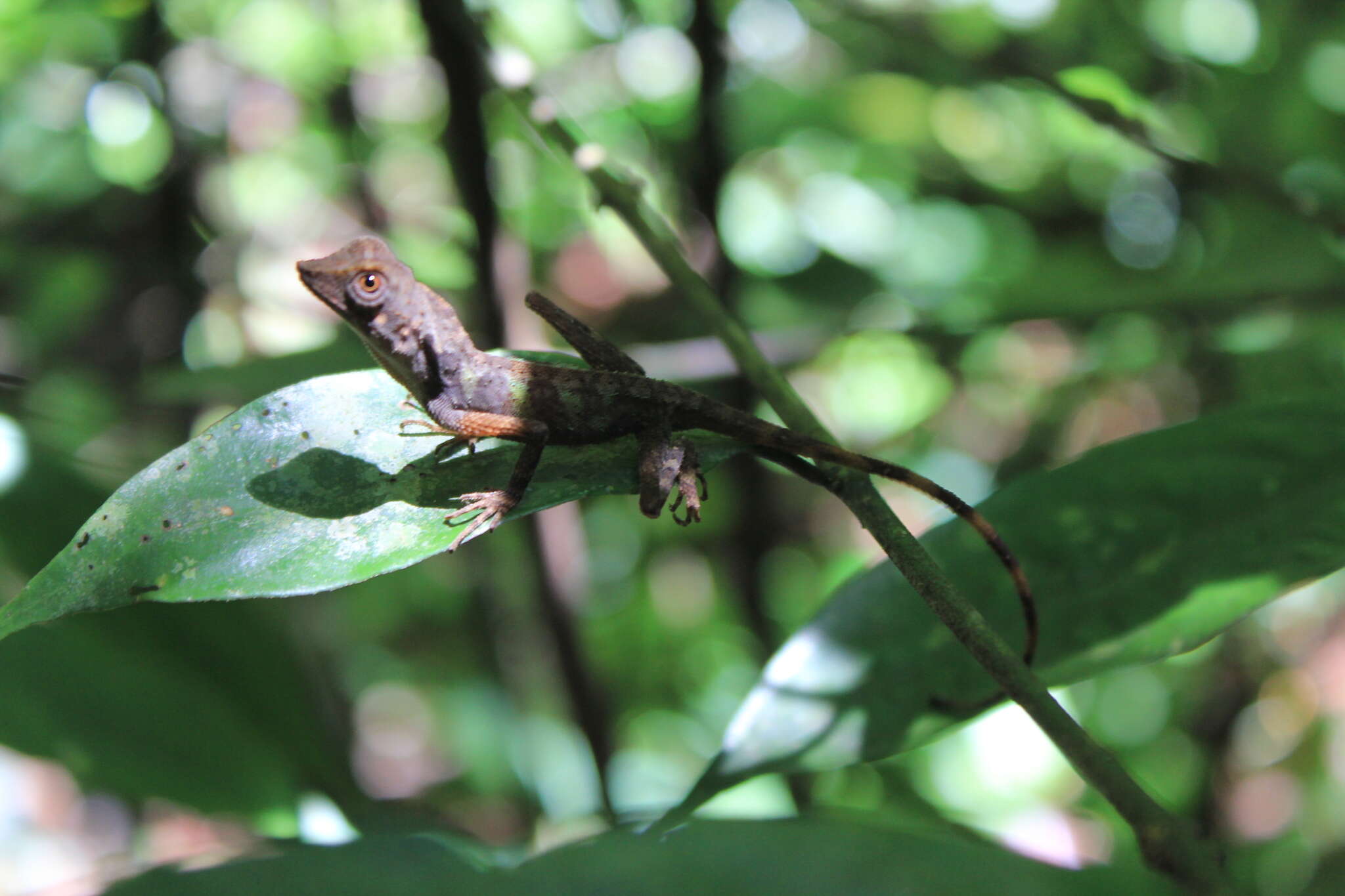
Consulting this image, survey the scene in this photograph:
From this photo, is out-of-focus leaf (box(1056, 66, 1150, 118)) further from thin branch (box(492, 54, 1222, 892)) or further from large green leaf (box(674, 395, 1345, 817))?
thin branch (box(492, 54, 1222, 892))

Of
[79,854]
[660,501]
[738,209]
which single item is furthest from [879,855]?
[79,854]

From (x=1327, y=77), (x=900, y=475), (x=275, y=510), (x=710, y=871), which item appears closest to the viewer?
(x=710, y=871)

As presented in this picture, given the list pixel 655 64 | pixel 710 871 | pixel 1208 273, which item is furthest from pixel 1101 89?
pixel 655 64

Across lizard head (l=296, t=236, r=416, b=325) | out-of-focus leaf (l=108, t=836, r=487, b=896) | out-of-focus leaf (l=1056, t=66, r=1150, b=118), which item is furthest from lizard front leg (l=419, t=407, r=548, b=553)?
out-of-focus leaf (l=1056, t=66, r=1150, b=118)

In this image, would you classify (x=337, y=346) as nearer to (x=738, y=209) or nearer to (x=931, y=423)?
(x=738, y=209)

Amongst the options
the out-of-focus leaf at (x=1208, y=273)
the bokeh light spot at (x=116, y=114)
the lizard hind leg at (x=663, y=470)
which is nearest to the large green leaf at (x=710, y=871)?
the lizard hind leg at (x=663, y=470)

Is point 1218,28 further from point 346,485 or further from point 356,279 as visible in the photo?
point 346,485
